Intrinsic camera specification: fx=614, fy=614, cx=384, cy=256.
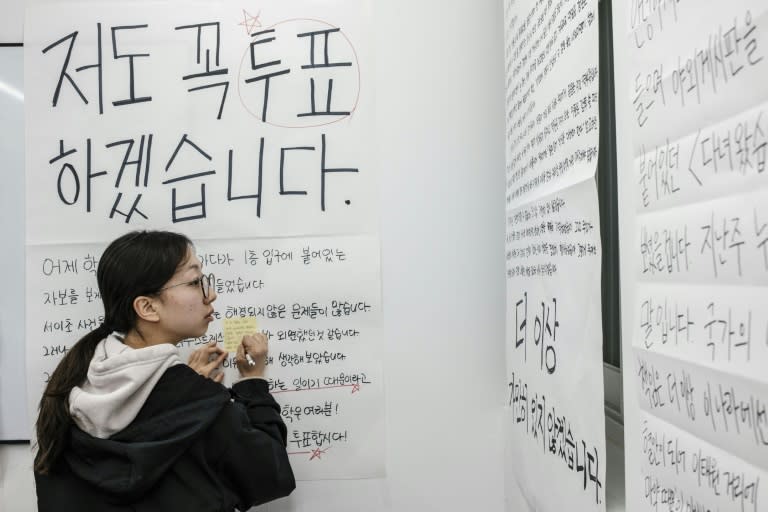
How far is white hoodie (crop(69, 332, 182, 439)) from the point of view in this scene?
3.55 feet

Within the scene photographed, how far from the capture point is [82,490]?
44.2 inches

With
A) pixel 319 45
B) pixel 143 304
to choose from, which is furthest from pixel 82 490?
pixel 319 45

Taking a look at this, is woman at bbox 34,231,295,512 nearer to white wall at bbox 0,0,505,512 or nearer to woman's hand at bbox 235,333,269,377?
woman's hand at bbox 235,333,269,377

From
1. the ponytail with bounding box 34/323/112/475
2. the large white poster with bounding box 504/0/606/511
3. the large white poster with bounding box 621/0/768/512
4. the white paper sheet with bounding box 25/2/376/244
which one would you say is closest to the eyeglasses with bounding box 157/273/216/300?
the white paper sheet with bounding box 25/2/376/244

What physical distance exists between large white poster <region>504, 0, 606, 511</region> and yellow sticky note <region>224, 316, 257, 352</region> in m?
0.63

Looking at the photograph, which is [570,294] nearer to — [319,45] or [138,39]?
[319,45]

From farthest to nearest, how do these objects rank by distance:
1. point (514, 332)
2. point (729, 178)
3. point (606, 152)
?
1. point (514, 332)
2. point (606, 152)
3. point (729, 178)

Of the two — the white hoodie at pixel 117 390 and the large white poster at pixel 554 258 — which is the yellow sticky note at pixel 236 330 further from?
the large white poster at pixel 554 258

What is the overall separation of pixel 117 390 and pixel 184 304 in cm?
22

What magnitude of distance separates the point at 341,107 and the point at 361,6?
10.3 inches

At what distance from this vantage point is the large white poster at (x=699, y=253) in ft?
1.68

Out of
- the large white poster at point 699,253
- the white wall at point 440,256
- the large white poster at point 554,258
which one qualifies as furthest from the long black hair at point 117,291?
the large white poster at point 699,253

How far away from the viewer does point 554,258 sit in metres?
1.05

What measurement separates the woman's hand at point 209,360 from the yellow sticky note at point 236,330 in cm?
3
